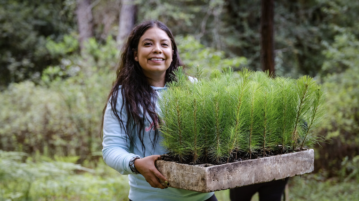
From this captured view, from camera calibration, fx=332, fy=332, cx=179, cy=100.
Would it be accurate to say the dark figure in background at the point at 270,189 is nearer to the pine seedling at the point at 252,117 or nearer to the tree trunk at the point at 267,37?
the pine seedling at the point at 252,117

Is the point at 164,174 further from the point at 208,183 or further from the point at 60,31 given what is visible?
the point at 60,31

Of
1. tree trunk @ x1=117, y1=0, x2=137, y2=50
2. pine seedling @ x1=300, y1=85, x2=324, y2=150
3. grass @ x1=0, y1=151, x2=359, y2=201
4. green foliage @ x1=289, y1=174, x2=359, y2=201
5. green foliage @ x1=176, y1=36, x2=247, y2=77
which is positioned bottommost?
green foliage @ x1=289, y1=174, x2=359, y2=201

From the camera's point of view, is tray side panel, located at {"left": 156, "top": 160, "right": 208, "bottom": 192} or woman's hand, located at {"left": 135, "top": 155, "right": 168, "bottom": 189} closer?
tray side panel, located at {"left": 156, "top": 160, "right": 208, "bottom": 192}

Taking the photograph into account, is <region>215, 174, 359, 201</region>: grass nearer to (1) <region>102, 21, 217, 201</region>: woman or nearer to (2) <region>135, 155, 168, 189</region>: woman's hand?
(1) <region>102, 21, 217, 201</region>: woman

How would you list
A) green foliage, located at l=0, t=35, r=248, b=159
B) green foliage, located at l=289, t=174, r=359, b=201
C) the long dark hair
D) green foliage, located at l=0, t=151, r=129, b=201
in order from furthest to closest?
green foliage, located at l=0, t=35, r=248, b=159 < green foliage, located at l=289, t=174, r=359, b=201 < green foliage, located at l=0, t=151, r=129, b=201 < the long dark hair

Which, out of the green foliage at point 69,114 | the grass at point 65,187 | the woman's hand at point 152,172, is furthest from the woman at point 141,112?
the green foliage at point 69,114

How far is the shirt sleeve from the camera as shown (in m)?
1.40

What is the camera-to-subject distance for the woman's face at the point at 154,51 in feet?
5.49

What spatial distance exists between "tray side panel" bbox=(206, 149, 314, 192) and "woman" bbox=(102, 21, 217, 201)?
1.32 ft

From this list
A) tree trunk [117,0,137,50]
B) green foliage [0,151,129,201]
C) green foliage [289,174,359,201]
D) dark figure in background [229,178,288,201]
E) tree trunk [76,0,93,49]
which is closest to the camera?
dark figure in background [229,178,288,201]

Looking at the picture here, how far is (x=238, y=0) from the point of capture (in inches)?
Result: 420

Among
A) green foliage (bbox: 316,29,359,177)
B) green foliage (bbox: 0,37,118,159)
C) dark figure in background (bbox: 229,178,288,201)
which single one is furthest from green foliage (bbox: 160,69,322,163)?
green foliage (bbox: 0,37,118,159)

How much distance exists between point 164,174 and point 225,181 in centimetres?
24

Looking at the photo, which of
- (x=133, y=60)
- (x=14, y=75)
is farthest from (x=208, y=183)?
(x=14, y=75)
